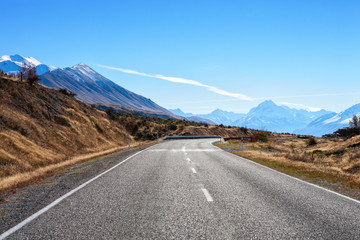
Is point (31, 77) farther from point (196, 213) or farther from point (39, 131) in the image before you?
point (196, 213)

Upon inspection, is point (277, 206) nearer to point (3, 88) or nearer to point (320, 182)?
point (320, 182)

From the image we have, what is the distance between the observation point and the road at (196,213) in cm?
438

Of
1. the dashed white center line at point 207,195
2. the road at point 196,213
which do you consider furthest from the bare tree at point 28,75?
the dashed white center line at point 207,195

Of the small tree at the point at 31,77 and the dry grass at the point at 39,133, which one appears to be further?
the small tree at the point at 31,77

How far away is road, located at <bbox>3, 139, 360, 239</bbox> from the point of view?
4.38 meters

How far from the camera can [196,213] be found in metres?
5.43

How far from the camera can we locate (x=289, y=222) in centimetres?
496

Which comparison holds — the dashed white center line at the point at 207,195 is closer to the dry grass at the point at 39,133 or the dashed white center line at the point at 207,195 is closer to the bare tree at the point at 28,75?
the dry grass at the point at 39,133

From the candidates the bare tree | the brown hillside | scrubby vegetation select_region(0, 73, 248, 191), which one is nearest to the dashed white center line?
scrubby vegetation select_region(0, 73, 248, 191)

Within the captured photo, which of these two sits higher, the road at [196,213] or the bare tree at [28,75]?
the bare tree at [28,75]

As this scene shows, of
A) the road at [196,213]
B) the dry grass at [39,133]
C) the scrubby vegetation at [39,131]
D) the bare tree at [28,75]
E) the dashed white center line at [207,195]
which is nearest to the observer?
the road at [196,213]

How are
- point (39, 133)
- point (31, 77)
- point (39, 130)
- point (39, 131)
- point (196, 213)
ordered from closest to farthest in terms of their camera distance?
point (196, 213)
point (39, 133)
point (39, 131)
point (39, 130)
point (31, 77)

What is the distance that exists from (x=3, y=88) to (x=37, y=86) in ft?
26.3

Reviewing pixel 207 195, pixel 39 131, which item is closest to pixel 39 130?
pixel 39 131
